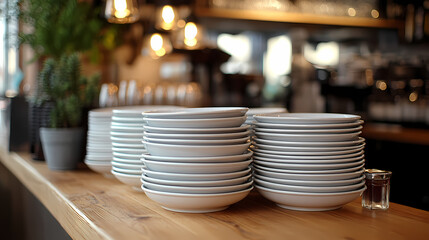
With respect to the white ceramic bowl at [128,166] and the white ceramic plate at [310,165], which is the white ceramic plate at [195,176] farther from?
the white ceramic bowl at [128,166]

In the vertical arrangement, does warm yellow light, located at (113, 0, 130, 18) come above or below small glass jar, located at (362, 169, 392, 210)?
above

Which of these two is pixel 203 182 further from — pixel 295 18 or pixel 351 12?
pixel 351 12

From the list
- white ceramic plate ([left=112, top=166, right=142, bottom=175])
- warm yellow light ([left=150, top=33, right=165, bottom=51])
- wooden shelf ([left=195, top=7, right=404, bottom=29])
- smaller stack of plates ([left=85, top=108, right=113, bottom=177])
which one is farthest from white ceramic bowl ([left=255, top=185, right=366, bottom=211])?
wooden shelf ([left=195, top=7, right=404, bottom=29])

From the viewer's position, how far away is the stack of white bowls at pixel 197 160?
1010mm

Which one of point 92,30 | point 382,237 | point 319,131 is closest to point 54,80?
point 92,30

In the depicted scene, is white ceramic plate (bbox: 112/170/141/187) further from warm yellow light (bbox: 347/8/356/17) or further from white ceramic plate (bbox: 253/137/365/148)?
warm yellow light (bbox: 347/8/356/17)

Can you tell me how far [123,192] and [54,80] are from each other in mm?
691

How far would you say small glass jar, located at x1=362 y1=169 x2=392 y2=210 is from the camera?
3.54ft

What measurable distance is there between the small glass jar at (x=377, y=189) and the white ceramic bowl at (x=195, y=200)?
276mm

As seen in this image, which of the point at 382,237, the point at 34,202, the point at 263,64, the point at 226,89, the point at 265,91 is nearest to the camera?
the point at 382,237

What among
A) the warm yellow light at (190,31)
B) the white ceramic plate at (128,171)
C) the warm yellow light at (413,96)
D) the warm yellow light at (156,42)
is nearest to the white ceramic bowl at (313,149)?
the white ceramic plate at (128,171)

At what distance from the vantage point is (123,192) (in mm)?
1322

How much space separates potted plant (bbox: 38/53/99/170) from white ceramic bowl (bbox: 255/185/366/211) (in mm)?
934

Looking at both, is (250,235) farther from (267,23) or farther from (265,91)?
(265,91)
